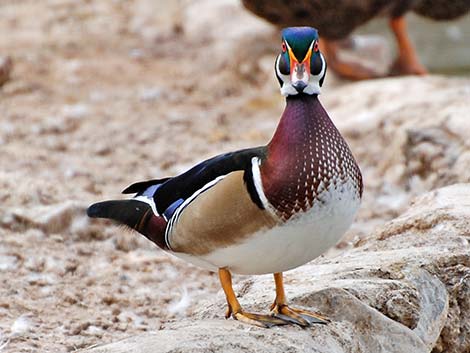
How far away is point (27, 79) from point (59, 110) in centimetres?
61

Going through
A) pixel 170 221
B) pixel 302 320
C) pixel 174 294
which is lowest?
Result: pixel 174 294

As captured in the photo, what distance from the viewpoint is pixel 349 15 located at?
6074 millimetres

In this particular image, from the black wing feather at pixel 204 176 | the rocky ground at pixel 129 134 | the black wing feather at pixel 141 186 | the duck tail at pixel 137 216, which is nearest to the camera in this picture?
the black wing feather at pixel 204 176

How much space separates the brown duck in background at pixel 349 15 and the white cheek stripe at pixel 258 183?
349 cm

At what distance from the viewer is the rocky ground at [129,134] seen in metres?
3.67

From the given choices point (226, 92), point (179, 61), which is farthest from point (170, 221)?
point (179, 61)

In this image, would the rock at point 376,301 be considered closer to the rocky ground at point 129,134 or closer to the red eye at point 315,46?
the rocky ground at point 129,134

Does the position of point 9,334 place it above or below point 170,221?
below

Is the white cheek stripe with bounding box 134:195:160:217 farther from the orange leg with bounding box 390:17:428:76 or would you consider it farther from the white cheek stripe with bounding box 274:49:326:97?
the orange leg with bounding box 390:17:428:76

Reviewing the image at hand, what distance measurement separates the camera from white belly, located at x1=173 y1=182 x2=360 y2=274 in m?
2.44

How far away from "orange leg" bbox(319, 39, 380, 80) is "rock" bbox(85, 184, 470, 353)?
9.83 feet

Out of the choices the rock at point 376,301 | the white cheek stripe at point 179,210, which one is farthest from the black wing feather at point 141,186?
the rock at point 376,301

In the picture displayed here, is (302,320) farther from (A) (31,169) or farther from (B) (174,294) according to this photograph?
(A) (31,169)

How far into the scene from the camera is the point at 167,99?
20.6ft
